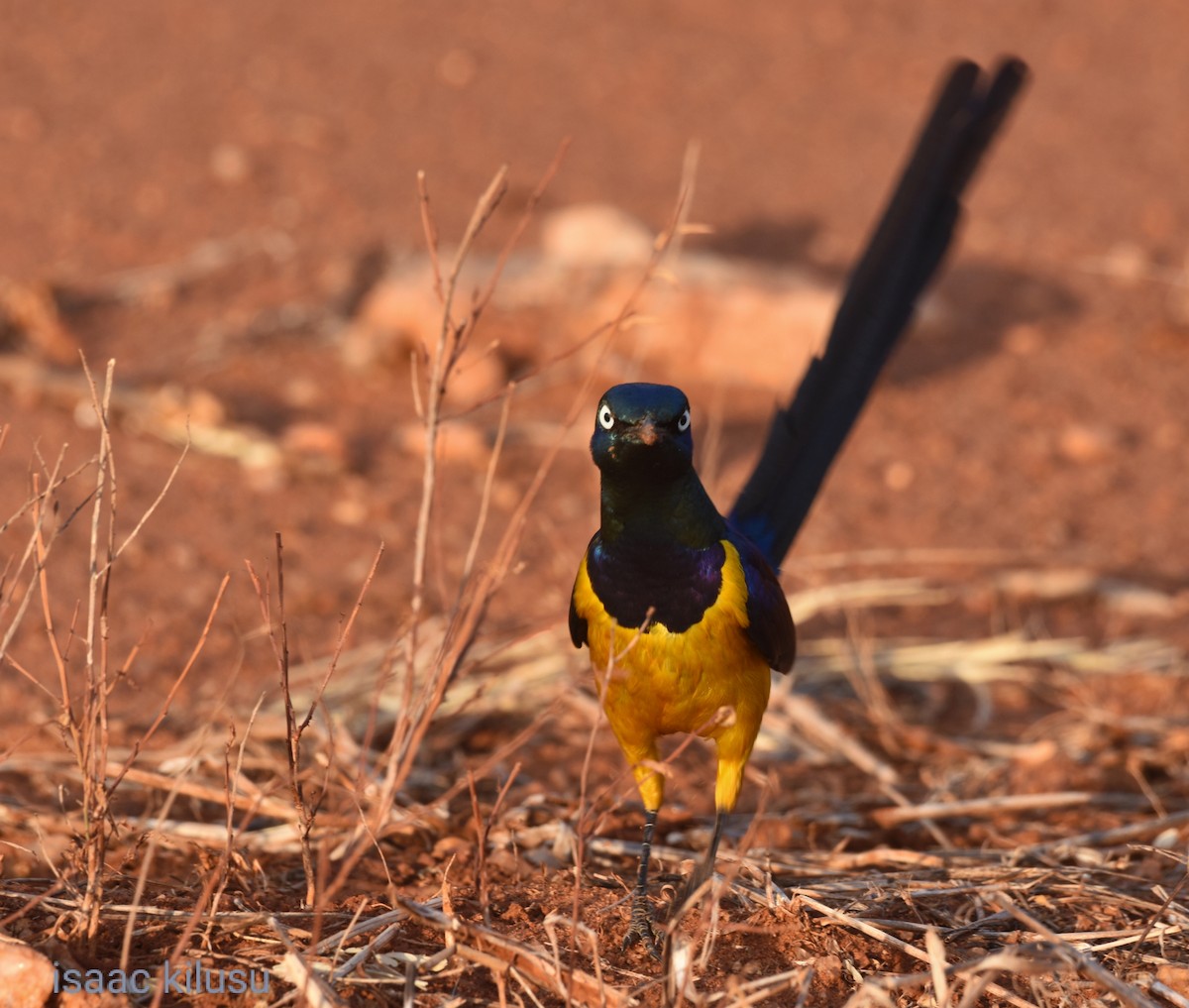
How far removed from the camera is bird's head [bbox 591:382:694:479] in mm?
3223

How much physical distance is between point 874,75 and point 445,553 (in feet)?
22.4

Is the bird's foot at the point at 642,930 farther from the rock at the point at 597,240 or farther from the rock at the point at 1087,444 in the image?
the rock at the point at 597,240

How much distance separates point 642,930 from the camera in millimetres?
3514

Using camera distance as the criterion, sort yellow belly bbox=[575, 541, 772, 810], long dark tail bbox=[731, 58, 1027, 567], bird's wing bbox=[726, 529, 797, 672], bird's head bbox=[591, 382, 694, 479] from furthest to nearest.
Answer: long dark tail bbox=[731, 58, 1027, 567] → bird's wing bbox=[726, 529, 797, 672] → yellow belly bbox=[575, 541, 772, 810] → bird's head bbox=[591, 382, 694, 479]

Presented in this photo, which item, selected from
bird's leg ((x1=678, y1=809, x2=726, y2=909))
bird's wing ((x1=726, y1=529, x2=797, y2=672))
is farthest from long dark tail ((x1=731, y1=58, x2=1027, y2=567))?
bird's leg ((x1=678, y1=809, x2=726, y2=909))

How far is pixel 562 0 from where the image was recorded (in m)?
12.2

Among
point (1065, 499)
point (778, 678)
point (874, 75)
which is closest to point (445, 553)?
point (778, 678)

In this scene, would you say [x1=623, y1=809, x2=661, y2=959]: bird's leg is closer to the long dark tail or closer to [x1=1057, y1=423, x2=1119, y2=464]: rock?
the long dark tail

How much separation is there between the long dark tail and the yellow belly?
2.59ft

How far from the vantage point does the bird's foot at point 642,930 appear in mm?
3475

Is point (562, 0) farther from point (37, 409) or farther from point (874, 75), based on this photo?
point (37, 409)

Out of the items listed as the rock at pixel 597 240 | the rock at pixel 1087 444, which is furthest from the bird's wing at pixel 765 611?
the rock at pixel 597 240

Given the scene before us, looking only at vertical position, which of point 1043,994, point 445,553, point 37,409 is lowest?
point 1043,994

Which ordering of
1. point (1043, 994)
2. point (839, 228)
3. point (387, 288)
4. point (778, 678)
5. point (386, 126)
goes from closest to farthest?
1. point (1043, 994)
2. point (778, 678)
3. point (387, 288)
4. point (839, 228)
5. point (386, 126)
